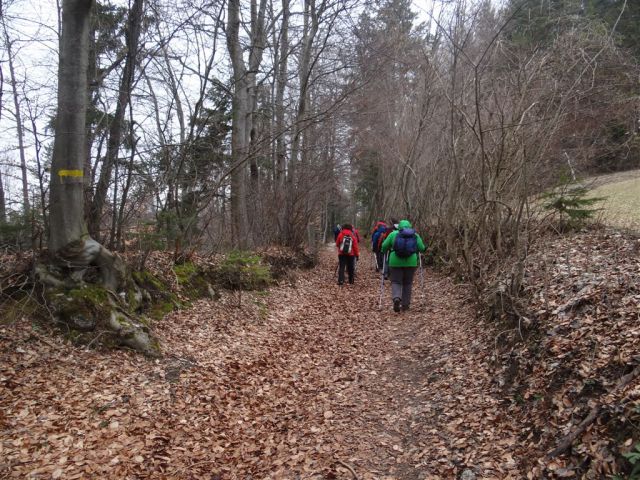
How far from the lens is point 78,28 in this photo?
19.4 feet

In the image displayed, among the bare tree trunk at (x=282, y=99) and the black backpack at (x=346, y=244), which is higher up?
the bare tree trunk at (x=282, y=99)

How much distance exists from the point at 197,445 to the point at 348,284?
925 cm

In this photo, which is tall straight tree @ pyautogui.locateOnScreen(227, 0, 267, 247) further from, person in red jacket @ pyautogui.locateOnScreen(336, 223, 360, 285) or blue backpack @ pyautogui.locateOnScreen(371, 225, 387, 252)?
blue backpack @ pyautogui.locateOnScreen(371, 225, 387, 252)

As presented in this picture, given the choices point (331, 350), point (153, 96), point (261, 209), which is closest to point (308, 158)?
point (261, 209)

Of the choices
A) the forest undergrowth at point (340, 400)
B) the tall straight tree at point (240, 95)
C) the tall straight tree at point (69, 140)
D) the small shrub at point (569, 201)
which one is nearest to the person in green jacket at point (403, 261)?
the forest undergrowth at point (340, 400)

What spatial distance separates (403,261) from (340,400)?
4339 mm

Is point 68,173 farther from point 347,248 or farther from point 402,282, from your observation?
point 347,248

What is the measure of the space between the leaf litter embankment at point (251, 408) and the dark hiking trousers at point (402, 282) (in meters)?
1.87

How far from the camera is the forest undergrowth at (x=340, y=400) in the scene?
369 cm

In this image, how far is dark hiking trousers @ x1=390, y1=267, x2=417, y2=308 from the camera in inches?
359

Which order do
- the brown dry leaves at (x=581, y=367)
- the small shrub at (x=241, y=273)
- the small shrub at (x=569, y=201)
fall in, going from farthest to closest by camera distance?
1. the small shrub at (x=241, y=273)
2. the small shrub at (x=569, y=201)
3. the brown dry leaves at (x=581, y=367)

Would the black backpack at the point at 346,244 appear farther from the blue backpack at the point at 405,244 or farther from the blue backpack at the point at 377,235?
the blue backpack at the point at 405,244

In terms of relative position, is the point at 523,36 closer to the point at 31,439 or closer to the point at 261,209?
the point at 261,209

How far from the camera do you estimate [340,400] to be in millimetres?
5309
